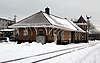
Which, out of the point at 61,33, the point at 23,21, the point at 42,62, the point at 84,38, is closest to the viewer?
the point at 42,62

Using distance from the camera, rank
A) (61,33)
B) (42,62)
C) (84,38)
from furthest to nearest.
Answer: (84,38) → (61,33) → (42,62)

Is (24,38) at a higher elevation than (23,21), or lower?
lower

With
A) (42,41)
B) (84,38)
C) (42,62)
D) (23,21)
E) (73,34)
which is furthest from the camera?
(84,38)

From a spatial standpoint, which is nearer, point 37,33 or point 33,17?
point 37,33

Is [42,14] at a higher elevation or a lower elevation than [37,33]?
higher

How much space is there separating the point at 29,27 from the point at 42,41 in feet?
11.2

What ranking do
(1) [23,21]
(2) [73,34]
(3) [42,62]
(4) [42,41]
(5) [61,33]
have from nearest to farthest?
(3) [42,62]
(4) [42,41]
(1) [23,21]
(5) [61,33]
(2) [73,34]

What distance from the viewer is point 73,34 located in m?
59.0

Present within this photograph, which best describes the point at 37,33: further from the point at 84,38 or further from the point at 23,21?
the point at 84,38

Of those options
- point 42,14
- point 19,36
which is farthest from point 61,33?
point 19,36

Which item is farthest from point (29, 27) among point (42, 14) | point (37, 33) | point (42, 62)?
point (42, 62)

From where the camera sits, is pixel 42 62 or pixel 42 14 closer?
pixel 42 62

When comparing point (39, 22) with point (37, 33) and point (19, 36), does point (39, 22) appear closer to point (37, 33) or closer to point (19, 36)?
point (37, 33)

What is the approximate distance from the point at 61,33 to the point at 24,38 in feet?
29.5
